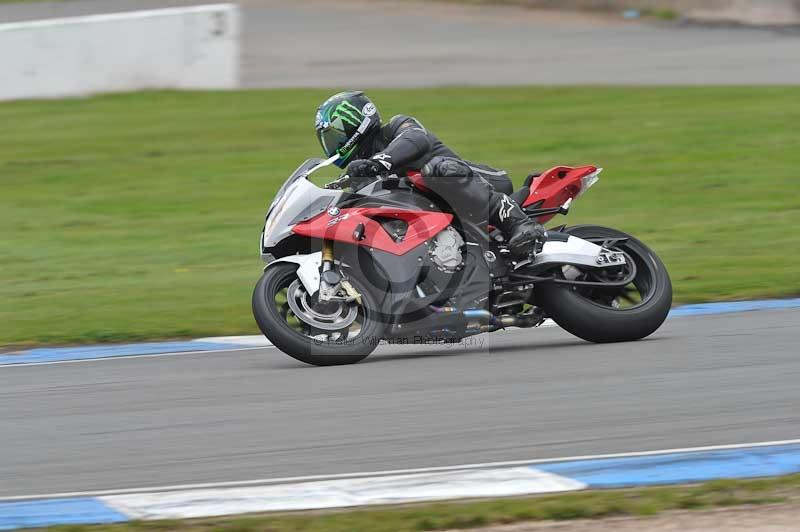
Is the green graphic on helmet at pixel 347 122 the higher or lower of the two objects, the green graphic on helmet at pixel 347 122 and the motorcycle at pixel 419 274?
the higher

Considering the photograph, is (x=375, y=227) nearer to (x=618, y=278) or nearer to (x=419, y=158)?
(x=419, y=158)

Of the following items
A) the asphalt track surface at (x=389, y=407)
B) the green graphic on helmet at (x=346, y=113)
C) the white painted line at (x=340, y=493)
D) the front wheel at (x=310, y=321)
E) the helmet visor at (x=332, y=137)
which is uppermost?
the green graphic on helmet at (x=346, y=113)

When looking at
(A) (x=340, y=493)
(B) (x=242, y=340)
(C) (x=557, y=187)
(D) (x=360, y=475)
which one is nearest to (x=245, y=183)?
(B) (x=242, y=340)

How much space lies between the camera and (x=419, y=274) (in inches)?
325

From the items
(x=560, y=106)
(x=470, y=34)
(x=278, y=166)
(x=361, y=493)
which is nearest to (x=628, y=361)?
(x=361, y=493)

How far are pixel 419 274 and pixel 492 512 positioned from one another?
9.89 feet

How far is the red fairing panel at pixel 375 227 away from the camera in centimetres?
809

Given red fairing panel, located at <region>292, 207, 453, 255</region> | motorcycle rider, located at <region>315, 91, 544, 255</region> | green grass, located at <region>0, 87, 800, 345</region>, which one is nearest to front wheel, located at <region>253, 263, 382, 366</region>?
red fairing panel, located at <region>292, 207, 453, 255</region>

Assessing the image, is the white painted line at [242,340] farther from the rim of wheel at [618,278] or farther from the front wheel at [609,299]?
the rim of wheel at [618,278]

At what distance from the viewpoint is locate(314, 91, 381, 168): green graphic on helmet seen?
8164 millimetres

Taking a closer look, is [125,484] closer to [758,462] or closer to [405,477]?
[405,477]

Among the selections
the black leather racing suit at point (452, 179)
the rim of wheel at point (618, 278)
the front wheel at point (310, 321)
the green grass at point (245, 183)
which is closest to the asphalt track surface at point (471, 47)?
the green grass at point (245, 183)

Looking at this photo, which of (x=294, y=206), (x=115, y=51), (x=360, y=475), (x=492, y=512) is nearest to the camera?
(x=492, y=512)

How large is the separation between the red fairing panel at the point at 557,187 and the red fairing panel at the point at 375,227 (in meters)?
0.66
